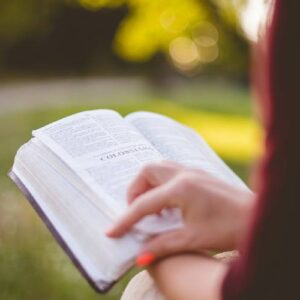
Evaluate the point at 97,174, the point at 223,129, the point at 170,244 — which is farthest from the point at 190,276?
the point at 223,129

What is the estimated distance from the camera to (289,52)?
2.78ft

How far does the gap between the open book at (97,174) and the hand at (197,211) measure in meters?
0.05

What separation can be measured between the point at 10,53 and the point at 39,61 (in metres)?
0.58

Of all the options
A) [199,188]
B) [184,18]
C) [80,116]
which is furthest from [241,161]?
[199,188]

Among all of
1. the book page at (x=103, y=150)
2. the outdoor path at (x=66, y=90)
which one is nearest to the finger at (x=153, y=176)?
the book page at (x=103, y=150)

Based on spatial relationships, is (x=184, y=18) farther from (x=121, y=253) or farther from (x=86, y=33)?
(x=86, y=33)

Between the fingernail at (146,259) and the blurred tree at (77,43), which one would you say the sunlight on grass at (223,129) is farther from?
the fingernail at (146,259)

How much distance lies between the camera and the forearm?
3.10 feet

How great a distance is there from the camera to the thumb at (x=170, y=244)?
1.01 m

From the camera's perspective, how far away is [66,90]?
12.8 meters

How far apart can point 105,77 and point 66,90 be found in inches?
108

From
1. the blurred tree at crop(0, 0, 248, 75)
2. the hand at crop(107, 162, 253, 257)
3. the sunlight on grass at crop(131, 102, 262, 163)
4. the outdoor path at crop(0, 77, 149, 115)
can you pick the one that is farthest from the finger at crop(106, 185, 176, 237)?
the blurred tree at crop(0, 0, 248, 75)

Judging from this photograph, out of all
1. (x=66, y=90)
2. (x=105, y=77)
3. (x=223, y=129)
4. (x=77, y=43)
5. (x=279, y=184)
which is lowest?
(x=105, y=77)

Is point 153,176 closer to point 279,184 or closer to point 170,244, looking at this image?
point 170,244
